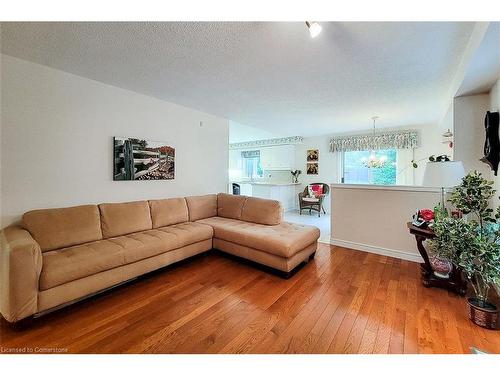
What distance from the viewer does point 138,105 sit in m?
3.18

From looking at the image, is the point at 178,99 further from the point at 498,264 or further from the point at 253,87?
the point at 498,264

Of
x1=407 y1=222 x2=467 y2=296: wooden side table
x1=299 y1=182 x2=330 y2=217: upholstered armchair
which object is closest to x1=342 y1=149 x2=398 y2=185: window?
x1=299 y1=182 x2=330 y2=217: upholstered armchair

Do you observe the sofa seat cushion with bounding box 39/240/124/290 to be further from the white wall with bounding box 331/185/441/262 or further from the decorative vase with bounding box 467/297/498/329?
the white wall with bounding box 331/185/441/262

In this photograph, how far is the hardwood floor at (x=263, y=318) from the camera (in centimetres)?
148

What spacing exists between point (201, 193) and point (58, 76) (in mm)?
2532

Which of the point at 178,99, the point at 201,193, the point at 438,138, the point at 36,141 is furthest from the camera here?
the point at 438,138

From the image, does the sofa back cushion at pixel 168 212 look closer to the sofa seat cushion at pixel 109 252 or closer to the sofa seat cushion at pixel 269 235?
the sofa seat cushion at pixel 109 252

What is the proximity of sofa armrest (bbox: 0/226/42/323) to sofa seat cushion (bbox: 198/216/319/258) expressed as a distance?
1856 mm

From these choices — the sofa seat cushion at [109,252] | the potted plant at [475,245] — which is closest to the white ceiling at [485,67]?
the potted plant at [475,245]

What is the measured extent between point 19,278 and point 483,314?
3.48 meters

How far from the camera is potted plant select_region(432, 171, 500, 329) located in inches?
62.2

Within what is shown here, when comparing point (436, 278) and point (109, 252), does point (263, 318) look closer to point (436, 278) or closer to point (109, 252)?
point (109, 252)
